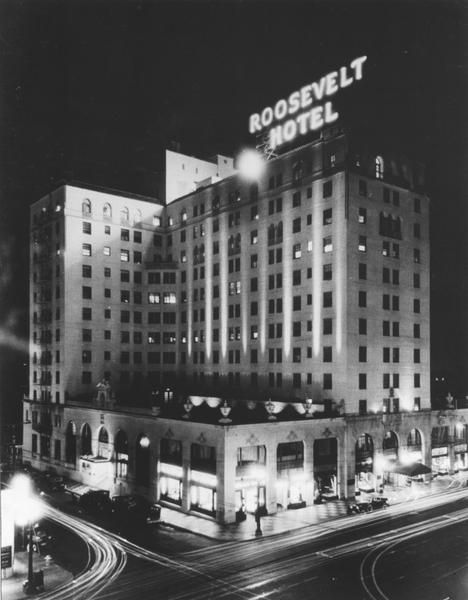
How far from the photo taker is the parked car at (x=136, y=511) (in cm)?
4659

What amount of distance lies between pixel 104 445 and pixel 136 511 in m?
20.0

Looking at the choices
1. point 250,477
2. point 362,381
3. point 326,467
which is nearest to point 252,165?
point 362,381

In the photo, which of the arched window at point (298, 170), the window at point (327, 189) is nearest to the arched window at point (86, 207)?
the arched window at point (298, 170)

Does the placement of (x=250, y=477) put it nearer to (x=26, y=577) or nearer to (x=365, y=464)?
(x=365, y=464)

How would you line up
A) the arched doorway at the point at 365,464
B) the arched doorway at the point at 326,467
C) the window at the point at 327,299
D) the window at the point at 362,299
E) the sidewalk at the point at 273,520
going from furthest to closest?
the window at the point at 327,299 → the window at the point at 362,299 → the arched doorway at the point at 365,464 → the arched doorway at the point at 326,467 → the sidewalk at the point at 273,520

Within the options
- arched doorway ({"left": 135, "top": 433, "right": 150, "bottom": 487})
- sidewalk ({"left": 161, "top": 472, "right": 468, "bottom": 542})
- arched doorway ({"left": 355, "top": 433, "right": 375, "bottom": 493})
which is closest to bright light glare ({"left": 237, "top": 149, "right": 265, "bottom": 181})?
arched doorway ({"left": 355, "top": 433, "right": 375, "bottom": 493})

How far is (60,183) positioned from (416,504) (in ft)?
212

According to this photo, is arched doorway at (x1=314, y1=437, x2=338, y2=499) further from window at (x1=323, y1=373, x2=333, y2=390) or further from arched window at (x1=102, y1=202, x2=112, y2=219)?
arched window at (x1=102, y1=202, x2=112, y2=219)

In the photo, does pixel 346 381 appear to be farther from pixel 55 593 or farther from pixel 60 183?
pixel 60 183

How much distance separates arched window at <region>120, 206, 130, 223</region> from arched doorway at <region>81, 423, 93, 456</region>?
32.9 metres

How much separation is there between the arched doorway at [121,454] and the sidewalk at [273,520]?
34.6ft

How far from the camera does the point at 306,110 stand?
→ 71.6 metres

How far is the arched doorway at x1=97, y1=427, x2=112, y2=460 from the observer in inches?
2538

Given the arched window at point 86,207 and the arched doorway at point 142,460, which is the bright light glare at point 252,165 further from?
the arched doorway at point 142,460
